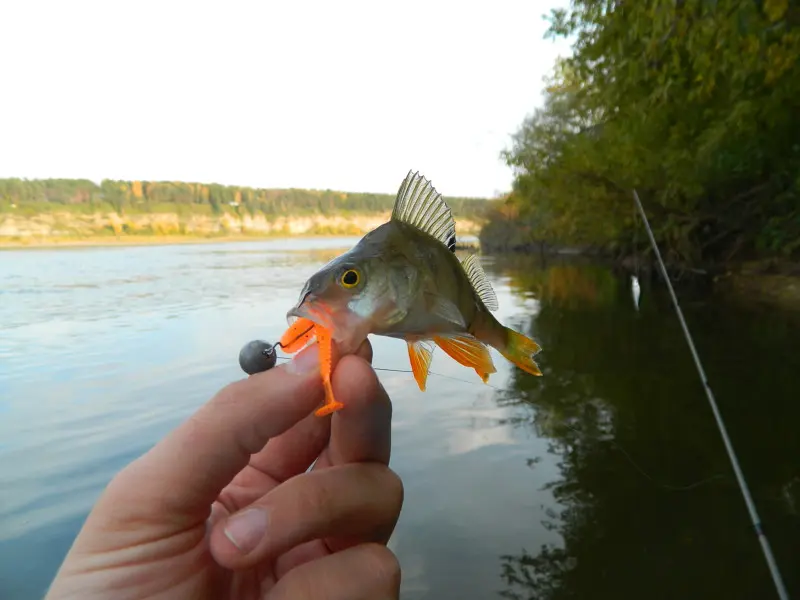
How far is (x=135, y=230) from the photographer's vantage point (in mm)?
76938

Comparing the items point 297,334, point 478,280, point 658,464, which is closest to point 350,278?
point 297,334

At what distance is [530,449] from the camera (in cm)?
827

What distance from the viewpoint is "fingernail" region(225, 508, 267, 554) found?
58.2 inches

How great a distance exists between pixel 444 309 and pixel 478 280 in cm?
33

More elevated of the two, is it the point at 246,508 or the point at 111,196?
the point at 246,508

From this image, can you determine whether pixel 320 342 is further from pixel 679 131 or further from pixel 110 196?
pixel 110 196

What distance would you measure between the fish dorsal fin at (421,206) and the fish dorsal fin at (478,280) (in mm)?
153

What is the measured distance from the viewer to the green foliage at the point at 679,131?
9.09 metres

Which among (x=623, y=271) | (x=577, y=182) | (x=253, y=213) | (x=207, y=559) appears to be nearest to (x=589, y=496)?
(x=207, y=559)

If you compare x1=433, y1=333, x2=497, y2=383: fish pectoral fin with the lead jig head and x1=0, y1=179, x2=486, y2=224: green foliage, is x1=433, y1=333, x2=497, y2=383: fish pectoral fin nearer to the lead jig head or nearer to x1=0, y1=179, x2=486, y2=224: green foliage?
the lead jig head

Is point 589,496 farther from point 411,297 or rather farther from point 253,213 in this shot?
point 253,213

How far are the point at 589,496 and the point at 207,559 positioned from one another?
20.7ft

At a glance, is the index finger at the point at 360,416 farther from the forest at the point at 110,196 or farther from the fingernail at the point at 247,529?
the forest at the point at 110,196

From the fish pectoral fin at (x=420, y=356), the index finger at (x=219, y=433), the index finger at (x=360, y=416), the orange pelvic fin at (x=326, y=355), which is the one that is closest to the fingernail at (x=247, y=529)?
the index finger at (x=219, y=433)
